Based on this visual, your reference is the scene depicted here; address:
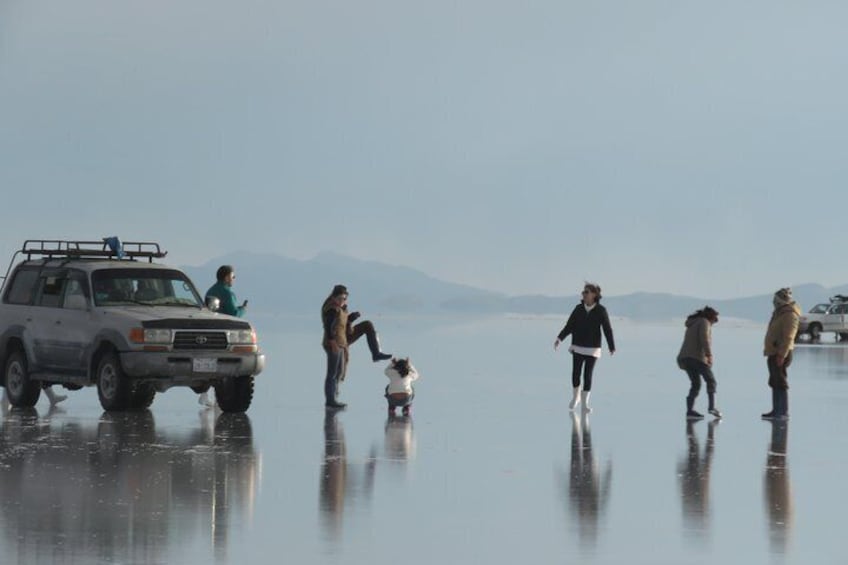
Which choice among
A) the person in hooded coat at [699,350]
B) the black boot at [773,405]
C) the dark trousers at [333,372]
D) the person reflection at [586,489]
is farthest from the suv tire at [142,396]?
the black boot at [773,405]

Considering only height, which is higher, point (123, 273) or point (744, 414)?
point (123, 273)

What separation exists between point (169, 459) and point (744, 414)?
10315 mm

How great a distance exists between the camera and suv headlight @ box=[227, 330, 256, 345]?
Answer: 2348 centimetres

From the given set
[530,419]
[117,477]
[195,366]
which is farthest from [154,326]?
[117,477]

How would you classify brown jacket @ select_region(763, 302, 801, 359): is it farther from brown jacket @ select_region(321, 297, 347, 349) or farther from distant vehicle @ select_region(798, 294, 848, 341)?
distant vehicle @ select_region(798, 294, 848, 341)

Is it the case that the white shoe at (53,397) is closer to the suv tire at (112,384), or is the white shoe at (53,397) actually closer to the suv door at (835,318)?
the suv tire at (112,384)

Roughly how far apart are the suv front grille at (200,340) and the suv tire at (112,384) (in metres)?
0.78

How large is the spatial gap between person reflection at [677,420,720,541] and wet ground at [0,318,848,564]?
0.12 feet

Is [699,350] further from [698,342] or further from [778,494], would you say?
[778,494]

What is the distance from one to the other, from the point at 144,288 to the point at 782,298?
8.53 meters

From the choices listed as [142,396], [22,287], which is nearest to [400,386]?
[142,396]

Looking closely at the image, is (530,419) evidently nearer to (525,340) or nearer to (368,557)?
(368,557)

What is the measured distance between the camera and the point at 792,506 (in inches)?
570

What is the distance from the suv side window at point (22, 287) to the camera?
2517cm
